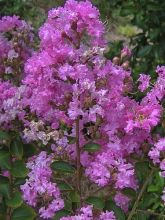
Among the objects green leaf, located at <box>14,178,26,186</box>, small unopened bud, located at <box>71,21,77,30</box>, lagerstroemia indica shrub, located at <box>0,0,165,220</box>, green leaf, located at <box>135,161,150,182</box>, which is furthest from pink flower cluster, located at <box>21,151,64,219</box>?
small unopened bud, located at <box>71,21,77,30</box>

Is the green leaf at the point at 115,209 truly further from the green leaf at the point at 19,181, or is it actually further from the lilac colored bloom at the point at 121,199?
the green leaf at the point at 19,181

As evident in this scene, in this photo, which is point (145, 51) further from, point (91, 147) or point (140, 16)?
point (91, 147)

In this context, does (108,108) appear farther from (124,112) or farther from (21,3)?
(21,3)

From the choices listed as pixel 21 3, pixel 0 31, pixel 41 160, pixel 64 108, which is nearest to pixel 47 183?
pixel 41 160

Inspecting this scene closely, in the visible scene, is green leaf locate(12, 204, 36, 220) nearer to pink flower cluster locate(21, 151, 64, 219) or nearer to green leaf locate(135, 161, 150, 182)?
pink flower cluster locate(21, 151, 64, 219)

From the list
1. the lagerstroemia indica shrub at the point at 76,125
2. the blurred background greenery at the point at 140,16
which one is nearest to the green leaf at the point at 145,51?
the blurred background greenery at the point at 140,16

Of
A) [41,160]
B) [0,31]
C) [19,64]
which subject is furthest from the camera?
[0,31]

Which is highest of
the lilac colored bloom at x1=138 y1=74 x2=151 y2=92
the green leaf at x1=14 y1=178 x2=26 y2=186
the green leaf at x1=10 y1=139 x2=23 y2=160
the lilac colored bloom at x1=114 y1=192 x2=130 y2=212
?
the lilac colored bloom at x1=138 y1=74 x2=151 y2=92
